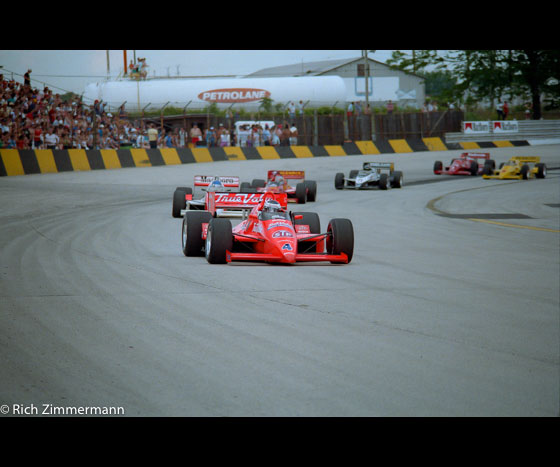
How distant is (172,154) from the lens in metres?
30.5

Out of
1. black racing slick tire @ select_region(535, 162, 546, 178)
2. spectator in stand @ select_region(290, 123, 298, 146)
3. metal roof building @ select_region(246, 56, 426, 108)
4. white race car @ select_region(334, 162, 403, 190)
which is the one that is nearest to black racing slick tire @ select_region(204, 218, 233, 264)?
white race car @ select_region(334, 162, 403, 190)

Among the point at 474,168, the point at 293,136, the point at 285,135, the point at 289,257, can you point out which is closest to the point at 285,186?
the point at 289,257

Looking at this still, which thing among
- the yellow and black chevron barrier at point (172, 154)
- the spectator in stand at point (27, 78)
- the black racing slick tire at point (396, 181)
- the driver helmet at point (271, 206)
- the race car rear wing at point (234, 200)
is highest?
the spectator in stand at point (27, 78)

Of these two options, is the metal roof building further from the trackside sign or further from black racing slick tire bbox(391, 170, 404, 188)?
black racing slick tire bbox(391, 170, 404, 188)

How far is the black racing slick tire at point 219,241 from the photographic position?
29.2 feet

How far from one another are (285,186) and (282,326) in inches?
484

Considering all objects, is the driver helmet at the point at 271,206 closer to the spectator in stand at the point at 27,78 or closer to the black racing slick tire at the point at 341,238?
the black racing slick tire at the point at 341,238

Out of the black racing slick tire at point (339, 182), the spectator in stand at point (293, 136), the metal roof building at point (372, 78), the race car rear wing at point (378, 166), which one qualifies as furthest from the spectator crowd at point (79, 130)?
the metal roof building at point (372, 78)

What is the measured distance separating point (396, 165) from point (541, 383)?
29230 millimetres

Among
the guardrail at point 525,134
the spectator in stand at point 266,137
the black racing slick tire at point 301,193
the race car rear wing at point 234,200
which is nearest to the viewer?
the race car rear wing at point 234,200

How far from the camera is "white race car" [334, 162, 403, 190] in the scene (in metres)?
22.8

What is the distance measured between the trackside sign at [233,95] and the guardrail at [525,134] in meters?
11.7

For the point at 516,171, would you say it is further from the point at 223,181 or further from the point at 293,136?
the point at 223,181
